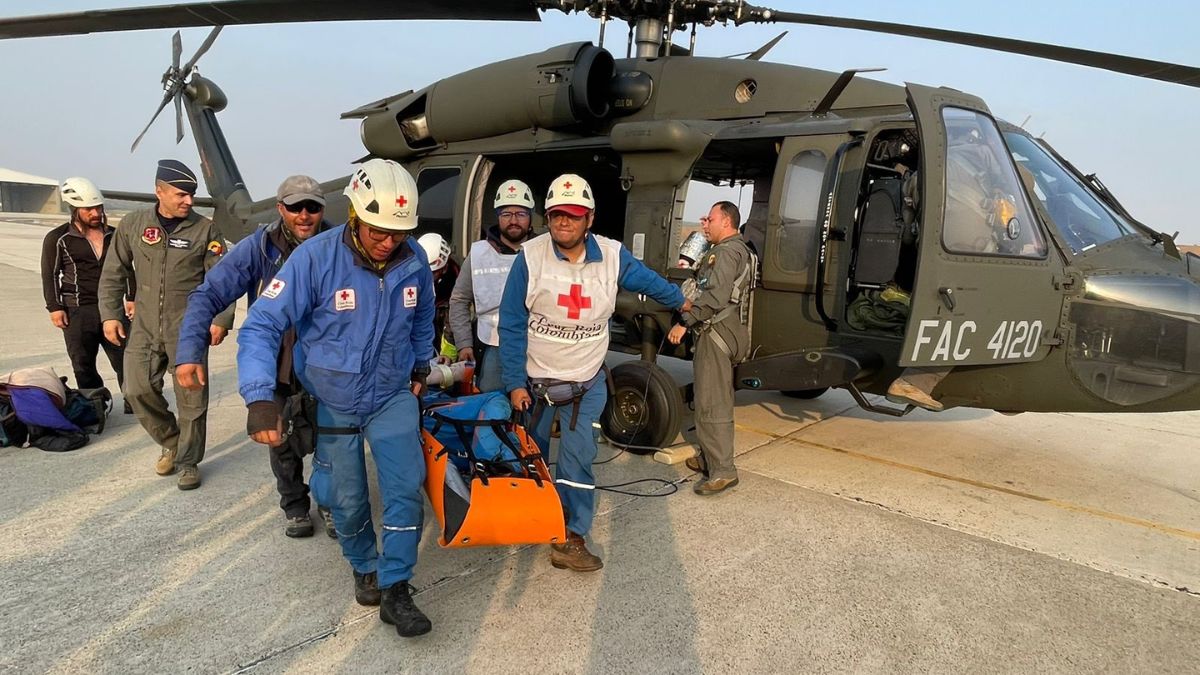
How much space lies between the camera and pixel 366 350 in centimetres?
256

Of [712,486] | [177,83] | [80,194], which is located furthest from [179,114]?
[712,486]

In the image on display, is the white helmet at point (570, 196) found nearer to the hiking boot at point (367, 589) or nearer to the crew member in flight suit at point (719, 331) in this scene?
the crew member in flight suit at point (719, 331)

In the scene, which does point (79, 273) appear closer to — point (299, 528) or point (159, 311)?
point (159, 311)

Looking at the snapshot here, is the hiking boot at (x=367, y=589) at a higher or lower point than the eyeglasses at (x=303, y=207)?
lower

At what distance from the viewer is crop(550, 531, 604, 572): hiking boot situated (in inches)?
121

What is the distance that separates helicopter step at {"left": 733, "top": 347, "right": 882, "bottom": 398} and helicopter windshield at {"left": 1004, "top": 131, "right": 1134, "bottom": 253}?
136 centimetres

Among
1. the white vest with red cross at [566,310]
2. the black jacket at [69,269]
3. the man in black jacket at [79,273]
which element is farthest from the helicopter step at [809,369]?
the black jacket at [69,269]

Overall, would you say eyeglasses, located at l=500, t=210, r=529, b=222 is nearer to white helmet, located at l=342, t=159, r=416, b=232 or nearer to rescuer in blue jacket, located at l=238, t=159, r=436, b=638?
rescuer in blue jacket, located at l=238, t=159, r=436, b=638

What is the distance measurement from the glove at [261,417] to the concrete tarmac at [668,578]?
32.6 inches

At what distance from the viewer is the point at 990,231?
153 inches

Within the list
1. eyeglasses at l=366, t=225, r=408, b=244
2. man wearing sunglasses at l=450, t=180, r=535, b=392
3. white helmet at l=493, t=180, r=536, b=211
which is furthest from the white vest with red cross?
white helmet at l=493, t=180, r=536, b=211

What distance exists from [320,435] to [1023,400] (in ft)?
13.0

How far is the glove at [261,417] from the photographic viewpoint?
2.26 metres

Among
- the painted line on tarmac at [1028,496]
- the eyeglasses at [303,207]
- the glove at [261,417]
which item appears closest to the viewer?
the glove at [261,417]
